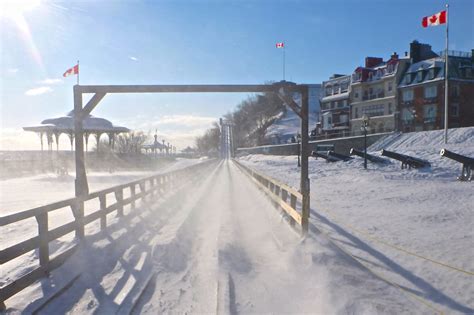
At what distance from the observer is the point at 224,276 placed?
616 cm

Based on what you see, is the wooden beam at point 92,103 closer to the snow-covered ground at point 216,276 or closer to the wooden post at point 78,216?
the wooden post at point 78,216

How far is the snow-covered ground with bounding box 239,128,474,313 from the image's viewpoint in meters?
5.67

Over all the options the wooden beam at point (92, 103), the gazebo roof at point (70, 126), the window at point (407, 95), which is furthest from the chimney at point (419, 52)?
the wooden beam at point (92, 103)

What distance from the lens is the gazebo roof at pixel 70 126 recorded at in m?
41.6

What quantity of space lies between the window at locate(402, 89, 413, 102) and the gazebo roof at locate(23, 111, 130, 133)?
3466cm

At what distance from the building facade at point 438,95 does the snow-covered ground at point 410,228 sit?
93.9 feet

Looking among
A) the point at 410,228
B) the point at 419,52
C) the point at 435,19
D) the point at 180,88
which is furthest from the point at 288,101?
the point at 419,52

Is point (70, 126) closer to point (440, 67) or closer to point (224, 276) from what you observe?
point (224, 276)

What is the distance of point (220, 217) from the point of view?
38.5ft

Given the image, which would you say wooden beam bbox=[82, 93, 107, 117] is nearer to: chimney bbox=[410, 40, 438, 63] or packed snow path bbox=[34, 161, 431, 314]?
packed snow path bbox=[34, 161, 431, 314]

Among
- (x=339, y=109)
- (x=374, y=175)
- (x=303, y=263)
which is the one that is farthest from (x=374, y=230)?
(x=339, y=109)

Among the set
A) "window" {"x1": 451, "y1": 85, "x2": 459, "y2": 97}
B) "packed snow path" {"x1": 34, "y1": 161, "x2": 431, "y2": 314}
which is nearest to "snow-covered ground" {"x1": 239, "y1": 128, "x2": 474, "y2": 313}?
"packed snow path" {"x1": 34, "y1": 161, "x2": 431, "y2": 314}

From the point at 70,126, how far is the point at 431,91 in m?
40.6

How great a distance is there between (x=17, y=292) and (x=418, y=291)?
5.36m
